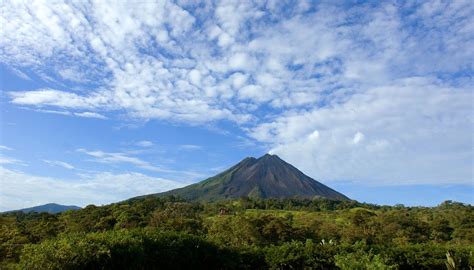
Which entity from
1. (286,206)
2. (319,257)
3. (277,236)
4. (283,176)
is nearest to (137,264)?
(319,257)

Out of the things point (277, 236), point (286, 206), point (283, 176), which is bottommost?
point (277, 236)

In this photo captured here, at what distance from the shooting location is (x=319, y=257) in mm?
15469

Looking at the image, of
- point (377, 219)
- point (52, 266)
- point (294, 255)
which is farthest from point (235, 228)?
point (52, 266)

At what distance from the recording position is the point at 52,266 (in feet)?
33.5

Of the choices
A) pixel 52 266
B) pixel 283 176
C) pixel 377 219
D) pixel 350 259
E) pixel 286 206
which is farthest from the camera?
pixel 283 176

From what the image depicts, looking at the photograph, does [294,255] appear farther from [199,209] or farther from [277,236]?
[199,209]

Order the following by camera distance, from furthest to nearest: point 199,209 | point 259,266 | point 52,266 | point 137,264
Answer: point 199,209, point 259,266, point 137,264, point 52,266

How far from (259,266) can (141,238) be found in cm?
434

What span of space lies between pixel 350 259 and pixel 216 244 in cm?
440

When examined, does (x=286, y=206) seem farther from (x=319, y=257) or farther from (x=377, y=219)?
(x=319, y=257)

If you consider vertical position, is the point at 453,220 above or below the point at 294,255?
above

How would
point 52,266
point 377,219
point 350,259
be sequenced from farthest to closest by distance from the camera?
1. point 377,219
2. point 350,259
3. point 52,266

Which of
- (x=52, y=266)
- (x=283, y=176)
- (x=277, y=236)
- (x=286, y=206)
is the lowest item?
(x=52, y=266)

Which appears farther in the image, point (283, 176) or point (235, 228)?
point (283, 176)
